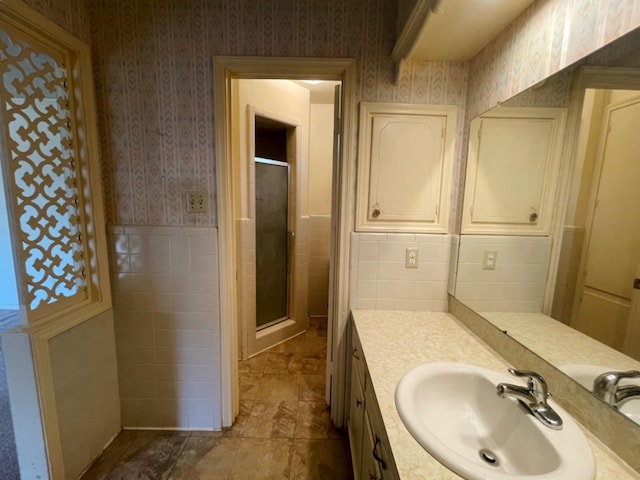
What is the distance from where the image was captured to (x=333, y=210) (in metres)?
1.58

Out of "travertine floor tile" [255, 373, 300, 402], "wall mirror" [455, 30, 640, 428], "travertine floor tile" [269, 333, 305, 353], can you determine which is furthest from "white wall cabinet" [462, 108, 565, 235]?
"travertine floor tile" [269, 333, 305, 353]

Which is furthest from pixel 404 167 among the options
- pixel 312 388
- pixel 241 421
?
pixel 241 421

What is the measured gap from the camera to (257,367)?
2318mm

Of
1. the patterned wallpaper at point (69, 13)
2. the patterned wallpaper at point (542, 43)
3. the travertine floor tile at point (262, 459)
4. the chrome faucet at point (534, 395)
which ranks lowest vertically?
the travertine floor tile at point (262, 459)

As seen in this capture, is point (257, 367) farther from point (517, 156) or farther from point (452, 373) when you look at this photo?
point (517, 156)

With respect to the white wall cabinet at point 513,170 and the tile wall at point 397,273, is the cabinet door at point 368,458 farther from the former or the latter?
the white wall cabinet at point 513,170

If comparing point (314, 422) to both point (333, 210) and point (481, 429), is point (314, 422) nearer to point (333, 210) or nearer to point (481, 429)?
point (481, 429)

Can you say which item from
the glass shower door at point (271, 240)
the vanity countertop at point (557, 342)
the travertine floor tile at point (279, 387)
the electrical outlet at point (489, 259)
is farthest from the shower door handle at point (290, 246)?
the vanity countertop at point (557, 342)

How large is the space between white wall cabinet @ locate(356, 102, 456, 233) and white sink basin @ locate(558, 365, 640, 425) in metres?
0.82

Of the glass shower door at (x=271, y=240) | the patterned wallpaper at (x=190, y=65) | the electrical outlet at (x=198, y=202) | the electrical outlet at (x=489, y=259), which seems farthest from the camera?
the glass shower door at (x=271, y=240)

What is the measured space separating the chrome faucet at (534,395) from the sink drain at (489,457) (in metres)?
0.17

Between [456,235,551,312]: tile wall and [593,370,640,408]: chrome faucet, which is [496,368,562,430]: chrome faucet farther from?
[456,235,551,312]: tile wall

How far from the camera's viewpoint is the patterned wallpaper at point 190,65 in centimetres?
135

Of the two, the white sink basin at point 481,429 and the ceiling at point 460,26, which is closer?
the white sink basin at point 481,429
